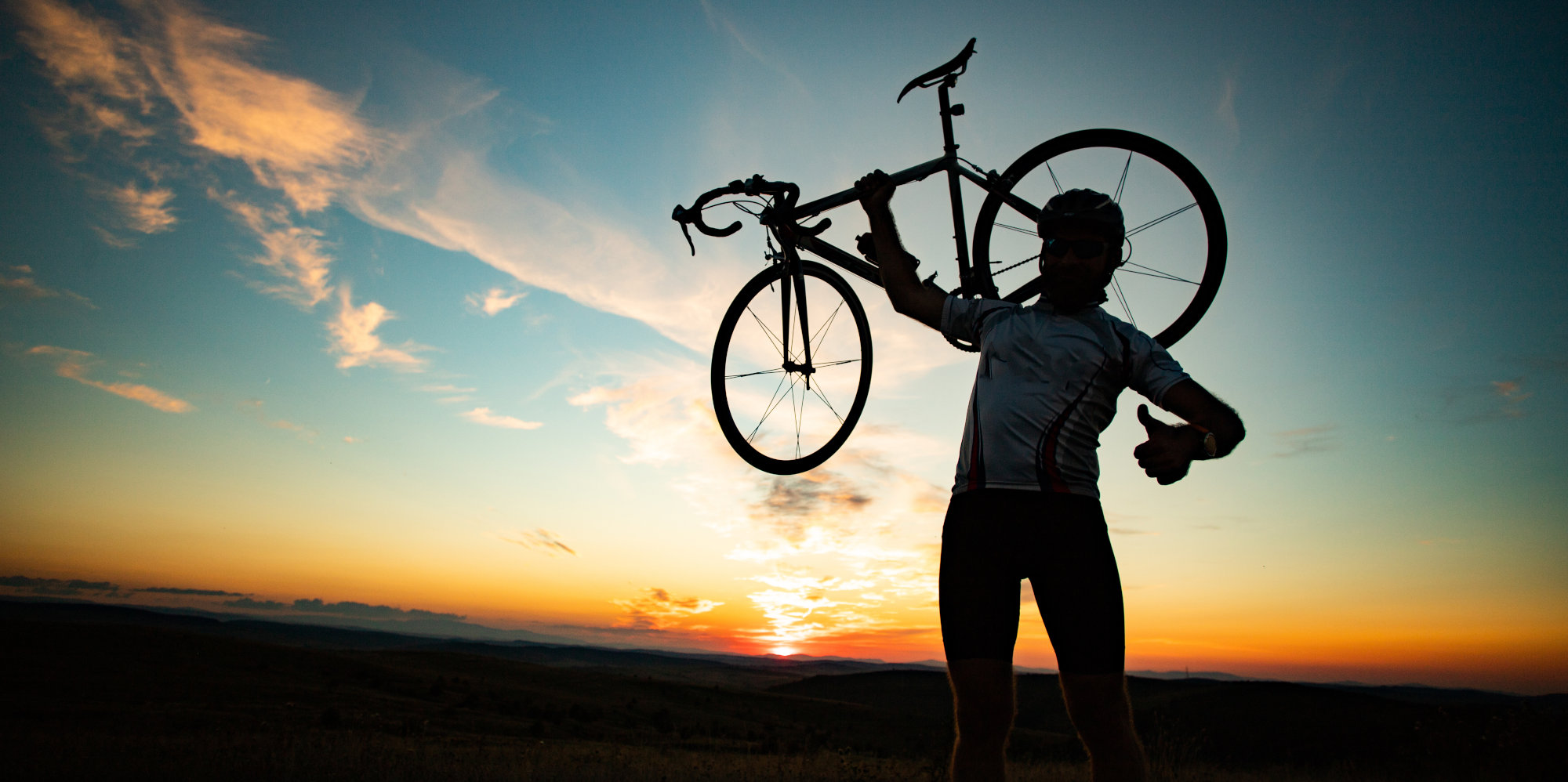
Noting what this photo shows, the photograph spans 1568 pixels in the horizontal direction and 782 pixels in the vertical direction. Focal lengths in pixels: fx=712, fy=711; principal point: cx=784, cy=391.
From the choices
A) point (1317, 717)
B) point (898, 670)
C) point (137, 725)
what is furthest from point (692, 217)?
point (898, 670)

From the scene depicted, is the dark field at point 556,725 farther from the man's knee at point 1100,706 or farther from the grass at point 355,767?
the man's knee at point 1100,706

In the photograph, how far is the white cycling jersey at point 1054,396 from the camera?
99.0 inches

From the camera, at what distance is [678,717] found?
123ft

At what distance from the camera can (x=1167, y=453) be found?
2.32 m

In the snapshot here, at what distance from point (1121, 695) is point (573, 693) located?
44951mm

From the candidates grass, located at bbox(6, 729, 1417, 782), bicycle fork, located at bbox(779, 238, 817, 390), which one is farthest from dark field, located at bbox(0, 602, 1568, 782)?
bicycle fork, located at bbox(779, 238, 817, 390)

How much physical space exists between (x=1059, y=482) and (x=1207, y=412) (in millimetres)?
529

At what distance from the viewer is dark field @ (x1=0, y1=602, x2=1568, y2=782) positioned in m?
8.55

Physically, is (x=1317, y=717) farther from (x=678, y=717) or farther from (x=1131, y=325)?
(x=1131, y=325)

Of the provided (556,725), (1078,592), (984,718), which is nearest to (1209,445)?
(1078,592)

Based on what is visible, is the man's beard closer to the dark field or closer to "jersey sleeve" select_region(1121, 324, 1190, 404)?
"jersey sleeve" select_region(1121, 324, 1190, 404)

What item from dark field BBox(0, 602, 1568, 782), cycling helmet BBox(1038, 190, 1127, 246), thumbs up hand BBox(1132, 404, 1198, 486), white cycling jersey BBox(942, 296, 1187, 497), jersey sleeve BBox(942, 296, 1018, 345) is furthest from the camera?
dark field BBox(0, 602, 1568, 782)

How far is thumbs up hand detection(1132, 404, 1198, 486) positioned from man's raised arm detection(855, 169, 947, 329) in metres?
0.98

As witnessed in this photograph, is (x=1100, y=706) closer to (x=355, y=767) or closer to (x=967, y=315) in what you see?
(x=967, y=315)
